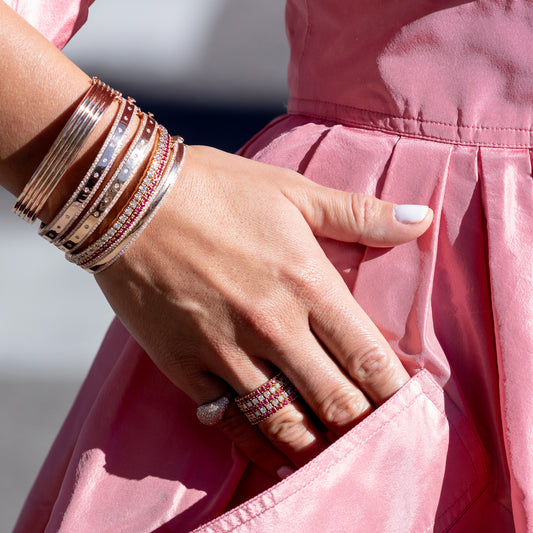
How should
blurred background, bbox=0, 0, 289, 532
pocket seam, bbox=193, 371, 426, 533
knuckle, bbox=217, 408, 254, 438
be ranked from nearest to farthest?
pocket seam, bbox=193, 371, 426, 533 < knuckle, bbox=217, 408, 254, 438 < blurred background, bbox=0, 0, 289, 532

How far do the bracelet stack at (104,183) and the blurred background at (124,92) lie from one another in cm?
146

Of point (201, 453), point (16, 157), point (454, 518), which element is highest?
point (16, 157)

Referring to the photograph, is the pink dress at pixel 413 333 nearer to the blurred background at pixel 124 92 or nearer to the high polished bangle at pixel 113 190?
the high polished bangle at pixel 113 190

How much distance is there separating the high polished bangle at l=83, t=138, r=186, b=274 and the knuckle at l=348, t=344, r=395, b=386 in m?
0.22

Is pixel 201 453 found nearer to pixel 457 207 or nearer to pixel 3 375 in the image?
pixel 457 207

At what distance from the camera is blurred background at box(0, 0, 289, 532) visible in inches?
85.6

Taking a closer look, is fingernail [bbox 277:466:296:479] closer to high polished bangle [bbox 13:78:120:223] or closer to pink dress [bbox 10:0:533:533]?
pink dress [bbox 10:0:533:533]

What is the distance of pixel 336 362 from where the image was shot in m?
0.68

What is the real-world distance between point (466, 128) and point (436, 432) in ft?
0.94

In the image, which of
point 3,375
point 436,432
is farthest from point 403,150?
point 3,375

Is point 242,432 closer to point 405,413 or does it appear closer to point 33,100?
point 405,413

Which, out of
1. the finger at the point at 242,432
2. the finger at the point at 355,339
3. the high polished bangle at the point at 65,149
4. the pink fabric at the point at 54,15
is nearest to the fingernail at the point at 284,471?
the finger at the point at 242,432

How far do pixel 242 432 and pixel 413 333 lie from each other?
7.2 inches

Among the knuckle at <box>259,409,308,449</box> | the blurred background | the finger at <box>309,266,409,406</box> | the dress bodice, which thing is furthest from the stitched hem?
the blurred background
